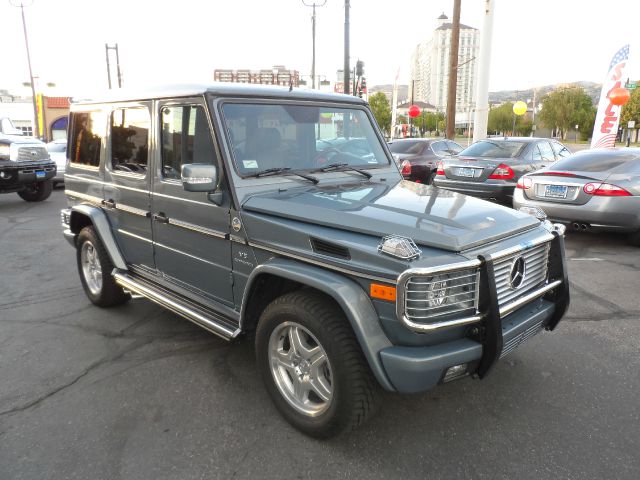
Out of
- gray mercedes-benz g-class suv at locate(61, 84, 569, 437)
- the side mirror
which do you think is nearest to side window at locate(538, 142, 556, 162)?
gray mercedes-benz g-class suv at locate(61, 84, 569, 437)

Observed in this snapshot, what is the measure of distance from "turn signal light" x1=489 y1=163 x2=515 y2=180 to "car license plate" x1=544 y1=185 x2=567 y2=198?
200cm

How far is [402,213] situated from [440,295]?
0.60 metres

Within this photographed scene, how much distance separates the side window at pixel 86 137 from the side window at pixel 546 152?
8946 millimetres

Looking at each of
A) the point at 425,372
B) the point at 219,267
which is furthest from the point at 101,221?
the point at 425,372

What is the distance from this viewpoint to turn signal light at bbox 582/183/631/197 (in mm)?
7016

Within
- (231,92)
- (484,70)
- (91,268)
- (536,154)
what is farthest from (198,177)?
(484,70)

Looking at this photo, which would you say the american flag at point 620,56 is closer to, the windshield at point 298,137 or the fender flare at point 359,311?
the windshield at point 298,137

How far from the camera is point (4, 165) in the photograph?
11203mm

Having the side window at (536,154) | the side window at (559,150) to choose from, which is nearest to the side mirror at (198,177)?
the side window at (536,154)

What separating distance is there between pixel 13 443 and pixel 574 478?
302cm

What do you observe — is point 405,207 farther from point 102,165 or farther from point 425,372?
point 102,165

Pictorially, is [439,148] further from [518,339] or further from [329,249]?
[329,249]

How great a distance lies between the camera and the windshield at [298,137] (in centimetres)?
331

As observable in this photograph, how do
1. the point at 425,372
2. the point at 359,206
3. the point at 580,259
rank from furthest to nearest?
the point at 580,259
the point at 359,206
the point at 425,372
